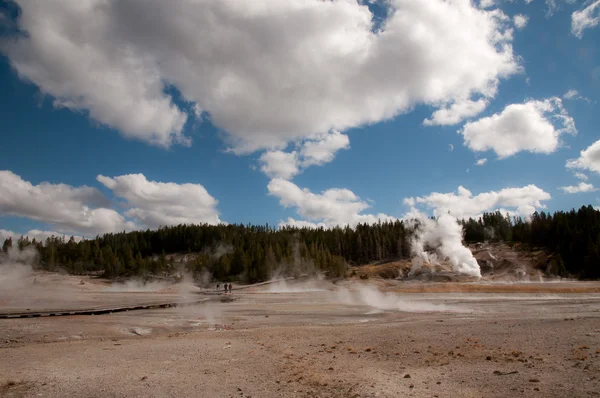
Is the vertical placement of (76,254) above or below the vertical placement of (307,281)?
above

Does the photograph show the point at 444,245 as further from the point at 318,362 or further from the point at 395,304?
the point at 318,362

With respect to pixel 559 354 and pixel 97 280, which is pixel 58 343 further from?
pixel 97 280

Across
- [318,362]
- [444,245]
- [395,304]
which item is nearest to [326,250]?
[444,245]

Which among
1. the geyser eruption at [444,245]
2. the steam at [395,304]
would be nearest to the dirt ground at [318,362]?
the steam at [395,304]

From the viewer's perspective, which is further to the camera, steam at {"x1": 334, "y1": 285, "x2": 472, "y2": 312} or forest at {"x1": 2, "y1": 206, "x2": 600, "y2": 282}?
forest at {"x1": 2, "y1": 206, "x2": 600, "y2": 282}

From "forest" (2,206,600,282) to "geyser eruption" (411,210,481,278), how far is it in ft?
22.0

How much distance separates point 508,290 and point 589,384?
5918cm

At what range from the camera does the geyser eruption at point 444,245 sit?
304 feet

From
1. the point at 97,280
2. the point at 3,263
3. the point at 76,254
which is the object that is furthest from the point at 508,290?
the point at 3,263

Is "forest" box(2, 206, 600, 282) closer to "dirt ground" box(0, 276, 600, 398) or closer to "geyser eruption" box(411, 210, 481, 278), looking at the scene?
"geyser eruption" box(411, 210, 481, 278)

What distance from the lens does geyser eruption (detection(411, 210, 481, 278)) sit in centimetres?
9262

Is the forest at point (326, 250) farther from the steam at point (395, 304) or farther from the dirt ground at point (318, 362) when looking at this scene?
the dirt ground at point (318, 362)

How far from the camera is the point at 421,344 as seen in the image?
1923 centimetres

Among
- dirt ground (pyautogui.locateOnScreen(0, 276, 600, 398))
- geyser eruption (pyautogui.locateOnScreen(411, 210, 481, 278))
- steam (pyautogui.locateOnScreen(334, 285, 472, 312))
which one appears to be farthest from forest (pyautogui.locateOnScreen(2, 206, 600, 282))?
dirt ground (pyautogui.locateOnScreen(0, 276, 600, 398))
